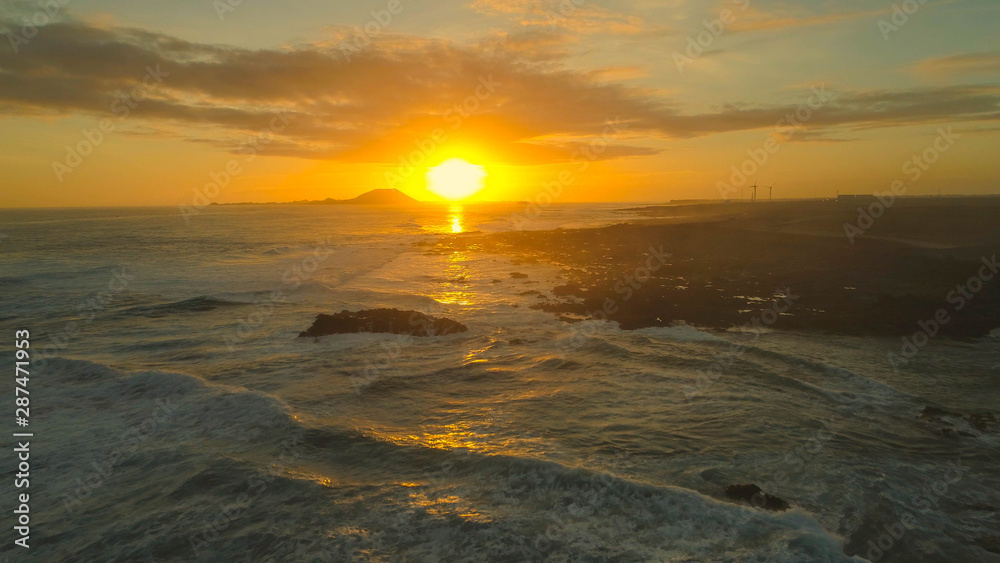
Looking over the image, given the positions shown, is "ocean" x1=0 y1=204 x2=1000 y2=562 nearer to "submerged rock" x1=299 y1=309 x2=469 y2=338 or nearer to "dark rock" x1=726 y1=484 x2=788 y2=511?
"dark rock" x1=726 y1=484 x2=788 y2=511

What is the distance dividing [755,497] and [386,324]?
16.6m

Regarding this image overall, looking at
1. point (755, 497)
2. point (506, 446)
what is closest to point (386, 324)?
point (506, 446)

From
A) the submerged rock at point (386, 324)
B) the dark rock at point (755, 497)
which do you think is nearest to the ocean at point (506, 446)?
the dark rock at point (755, 497)

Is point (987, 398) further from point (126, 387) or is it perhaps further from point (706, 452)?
point (126, 387)

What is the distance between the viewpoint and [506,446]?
11.5 meters

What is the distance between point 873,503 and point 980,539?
1434mm

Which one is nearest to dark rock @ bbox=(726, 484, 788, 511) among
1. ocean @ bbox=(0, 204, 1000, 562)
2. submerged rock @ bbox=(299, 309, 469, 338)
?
ocean @ bbox=(0, 204, 1000, 562)

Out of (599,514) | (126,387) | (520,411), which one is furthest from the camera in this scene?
(126,387)

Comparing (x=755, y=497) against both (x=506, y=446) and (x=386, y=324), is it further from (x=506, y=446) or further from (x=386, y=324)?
(x=386, y=324)

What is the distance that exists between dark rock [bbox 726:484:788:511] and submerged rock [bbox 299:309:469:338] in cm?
1411

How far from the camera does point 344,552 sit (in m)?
8.27

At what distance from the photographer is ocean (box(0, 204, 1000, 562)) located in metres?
8.55

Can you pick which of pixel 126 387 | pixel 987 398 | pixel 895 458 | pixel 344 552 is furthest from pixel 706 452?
pixel 126 387

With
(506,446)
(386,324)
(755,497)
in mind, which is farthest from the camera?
(386,324)
